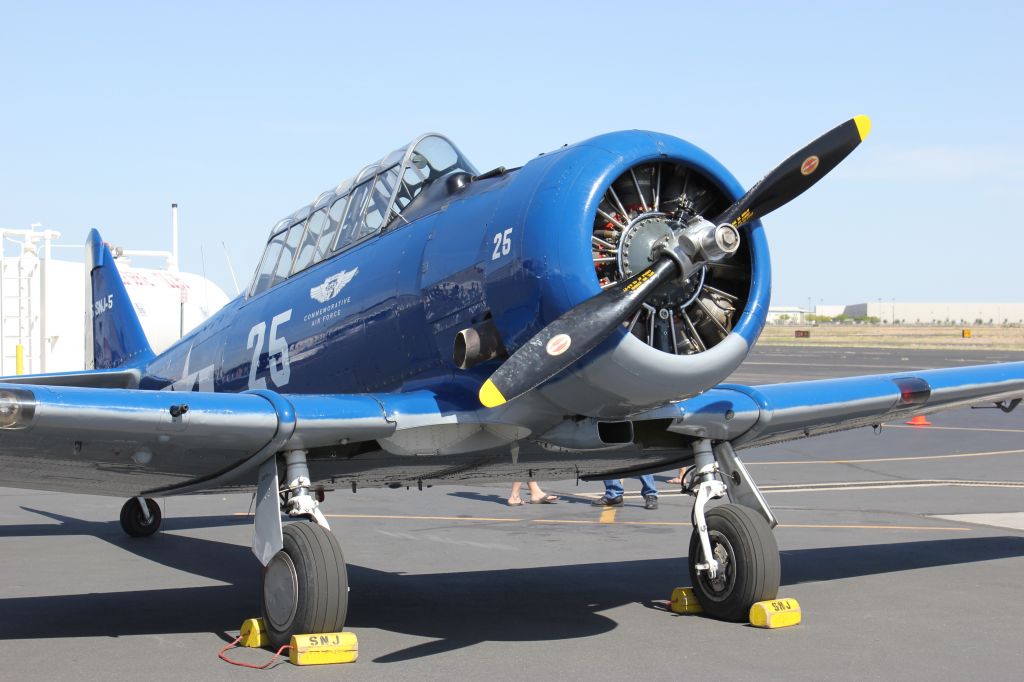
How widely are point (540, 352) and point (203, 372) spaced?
4.94m

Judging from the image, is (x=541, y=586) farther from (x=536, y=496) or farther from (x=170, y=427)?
(x=536, y=496)

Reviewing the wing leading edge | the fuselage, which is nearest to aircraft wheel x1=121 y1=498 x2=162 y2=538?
the fuselage

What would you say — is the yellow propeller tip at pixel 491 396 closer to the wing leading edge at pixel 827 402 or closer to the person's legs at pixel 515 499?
the wing leading edge at pixel 827 402

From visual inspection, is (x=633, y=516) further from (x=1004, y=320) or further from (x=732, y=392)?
(x=1004, y=320)

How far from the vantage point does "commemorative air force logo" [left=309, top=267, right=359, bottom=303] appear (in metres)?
7.80

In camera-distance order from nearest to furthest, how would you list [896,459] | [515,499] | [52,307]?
[515,499] → [896,459] → [52,307]

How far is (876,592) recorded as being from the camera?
26.7 feet

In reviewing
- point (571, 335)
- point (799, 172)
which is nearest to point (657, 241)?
point (571, 335)

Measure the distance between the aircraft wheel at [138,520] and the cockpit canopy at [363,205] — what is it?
357 centimetres

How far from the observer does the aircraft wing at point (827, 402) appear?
7480mm

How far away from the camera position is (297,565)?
6.42 meters

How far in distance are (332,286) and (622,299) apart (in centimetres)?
290

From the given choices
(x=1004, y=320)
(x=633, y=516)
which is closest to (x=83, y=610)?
(x=633, y=516)

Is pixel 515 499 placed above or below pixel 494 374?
below
